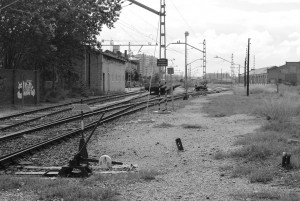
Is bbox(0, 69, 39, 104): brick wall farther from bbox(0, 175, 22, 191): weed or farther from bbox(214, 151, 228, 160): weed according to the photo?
bbox(0, 175, 22, 191): weed

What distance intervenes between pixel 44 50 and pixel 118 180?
24061 millimetres

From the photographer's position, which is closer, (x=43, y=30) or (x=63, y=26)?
(x=43, y=30)

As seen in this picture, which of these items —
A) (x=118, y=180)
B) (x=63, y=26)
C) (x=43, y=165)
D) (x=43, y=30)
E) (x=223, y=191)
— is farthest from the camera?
(x=63, y=26)

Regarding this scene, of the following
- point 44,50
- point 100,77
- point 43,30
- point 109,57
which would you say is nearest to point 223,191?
point 43,30

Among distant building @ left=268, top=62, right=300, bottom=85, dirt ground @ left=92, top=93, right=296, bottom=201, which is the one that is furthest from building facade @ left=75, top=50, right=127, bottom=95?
distant building @ left=268, top=62, right=300, bottom=85

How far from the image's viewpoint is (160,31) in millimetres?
24203

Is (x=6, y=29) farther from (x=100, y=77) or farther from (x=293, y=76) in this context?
(x=293, y=76)

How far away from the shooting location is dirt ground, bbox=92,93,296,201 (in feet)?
22.5

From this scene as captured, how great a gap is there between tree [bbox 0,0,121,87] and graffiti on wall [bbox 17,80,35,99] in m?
2.39

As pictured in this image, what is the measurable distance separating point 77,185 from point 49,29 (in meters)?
22.5

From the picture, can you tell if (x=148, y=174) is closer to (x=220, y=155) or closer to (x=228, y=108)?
(x=220, y=155)

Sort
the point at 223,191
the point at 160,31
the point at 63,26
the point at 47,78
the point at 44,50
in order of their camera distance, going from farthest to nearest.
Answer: the point at 47,78
the point at 63,26
the point at 44,50
the point at 160,31
the point at 223,191

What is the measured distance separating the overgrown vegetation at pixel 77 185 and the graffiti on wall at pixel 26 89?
2127 centimetres

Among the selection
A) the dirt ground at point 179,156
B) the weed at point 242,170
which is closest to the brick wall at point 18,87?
the dirt ground at point 179,156
